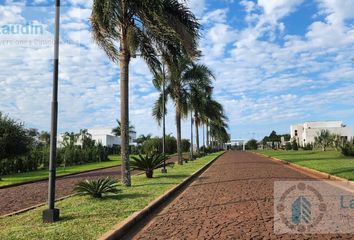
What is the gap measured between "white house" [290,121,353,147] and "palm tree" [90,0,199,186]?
103 meters

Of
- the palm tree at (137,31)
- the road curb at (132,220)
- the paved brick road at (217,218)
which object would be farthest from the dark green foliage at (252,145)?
the road curb at (132,220)

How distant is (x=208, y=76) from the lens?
3725 cm

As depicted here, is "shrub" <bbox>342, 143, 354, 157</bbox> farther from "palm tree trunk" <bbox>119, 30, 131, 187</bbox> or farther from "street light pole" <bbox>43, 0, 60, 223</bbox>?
"street light pole" <bbox>43, 0, 60, 223</bbox>

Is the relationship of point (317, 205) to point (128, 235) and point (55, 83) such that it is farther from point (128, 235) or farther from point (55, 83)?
point (55, 83)

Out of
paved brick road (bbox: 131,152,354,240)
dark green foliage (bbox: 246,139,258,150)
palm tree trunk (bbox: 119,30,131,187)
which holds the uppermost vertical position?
dark green foliage (bbox: 246,139,258,150)

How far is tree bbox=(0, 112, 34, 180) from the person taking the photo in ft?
86.2

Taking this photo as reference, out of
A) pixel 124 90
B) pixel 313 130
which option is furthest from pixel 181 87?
pixel 313 130

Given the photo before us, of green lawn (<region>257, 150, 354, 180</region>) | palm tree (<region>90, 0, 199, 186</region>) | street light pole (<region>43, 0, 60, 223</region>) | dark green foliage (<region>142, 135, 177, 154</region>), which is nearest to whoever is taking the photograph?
street light pole (<region>43, 0, 60, 223</region>)

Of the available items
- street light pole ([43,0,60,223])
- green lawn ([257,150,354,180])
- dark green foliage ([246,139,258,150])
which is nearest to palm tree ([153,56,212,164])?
green lawn ([257,150,354,180])

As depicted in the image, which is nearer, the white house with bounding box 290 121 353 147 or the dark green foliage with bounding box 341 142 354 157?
the dark green foliage with bounding box 341 142 354 157

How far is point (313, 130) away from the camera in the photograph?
125562mm

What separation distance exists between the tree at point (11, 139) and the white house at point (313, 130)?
3820 inches

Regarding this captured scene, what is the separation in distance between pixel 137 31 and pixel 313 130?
384 feet

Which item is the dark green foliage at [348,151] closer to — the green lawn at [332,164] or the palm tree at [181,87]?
the green lawn at [332,164]
